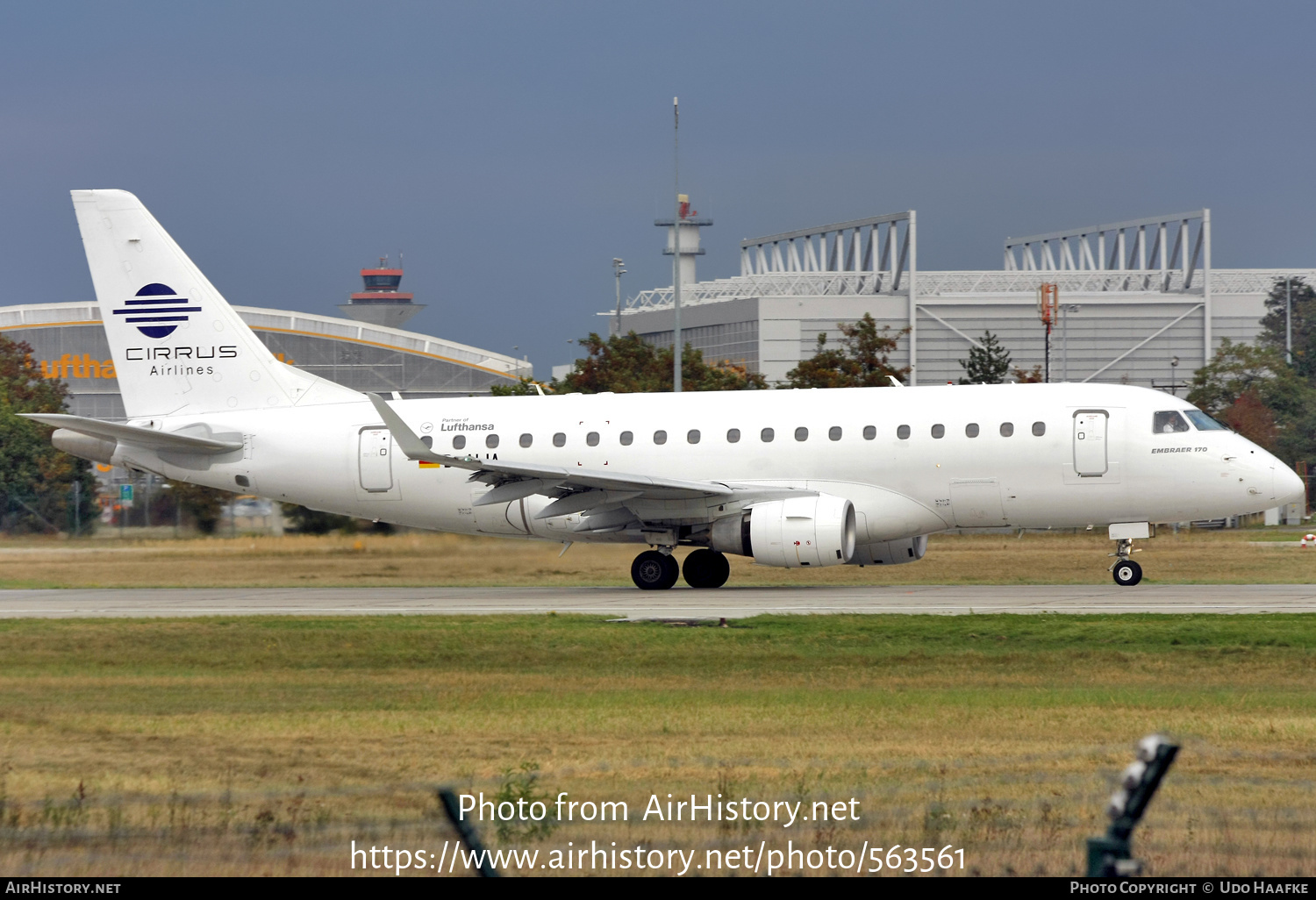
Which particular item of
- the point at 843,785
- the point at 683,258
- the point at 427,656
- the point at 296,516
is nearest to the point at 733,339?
the point at 683,258

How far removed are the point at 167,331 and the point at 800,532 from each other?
13.9 meters

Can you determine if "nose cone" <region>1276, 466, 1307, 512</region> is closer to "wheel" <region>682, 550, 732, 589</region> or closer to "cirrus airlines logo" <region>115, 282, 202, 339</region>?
"wheel" <region>682, 550, 732, 589</region>

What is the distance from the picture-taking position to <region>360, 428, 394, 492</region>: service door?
29375 millimetres

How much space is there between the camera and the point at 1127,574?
2662 cm

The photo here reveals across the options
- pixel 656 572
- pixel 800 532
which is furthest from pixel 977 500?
pixel 656 572

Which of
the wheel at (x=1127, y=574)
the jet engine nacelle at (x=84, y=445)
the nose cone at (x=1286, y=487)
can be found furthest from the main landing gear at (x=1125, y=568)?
the jet engine nacelle at (x=84, y=445)

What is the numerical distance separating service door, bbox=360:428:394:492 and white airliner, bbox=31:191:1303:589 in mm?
40

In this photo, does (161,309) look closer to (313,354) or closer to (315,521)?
(315,521)

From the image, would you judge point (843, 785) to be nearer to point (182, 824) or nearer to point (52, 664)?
point (182, 824)

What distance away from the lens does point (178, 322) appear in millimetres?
30719

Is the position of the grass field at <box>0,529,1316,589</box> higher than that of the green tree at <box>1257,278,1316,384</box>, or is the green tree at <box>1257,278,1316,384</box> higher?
the green tree at <box>1257,278,1316,384</box>

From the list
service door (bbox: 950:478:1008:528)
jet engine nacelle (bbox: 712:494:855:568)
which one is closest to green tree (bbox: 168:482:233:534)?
jet engine nacelle (bbox: 712:494:855:568)

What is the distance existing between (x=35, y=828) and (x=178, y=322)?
24.1 m

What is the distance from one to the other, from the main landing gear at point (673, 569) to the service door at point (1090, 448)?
671 centimetres
